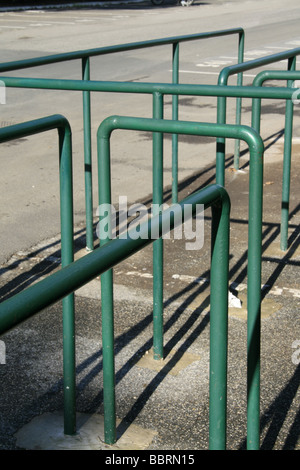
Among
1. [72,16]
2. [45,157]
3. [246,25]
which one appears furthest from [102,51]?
[72,16]

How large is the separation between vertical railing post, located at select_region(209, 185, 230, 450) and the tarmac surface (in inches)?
30.1

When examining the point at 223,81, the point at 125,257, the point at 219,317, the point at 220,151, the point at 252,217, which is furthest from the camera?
the point at 223,81

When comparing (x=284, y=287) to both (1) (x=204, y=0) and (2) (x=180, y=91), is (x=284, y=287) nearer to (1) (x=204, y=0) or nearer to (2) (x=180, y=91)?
(2) (x=180, y=91)

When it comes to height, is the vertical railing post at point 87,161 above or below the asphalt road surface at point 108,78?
above

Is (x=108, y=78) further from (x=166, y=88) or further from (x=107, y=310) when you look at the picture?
(x=107, y=310)

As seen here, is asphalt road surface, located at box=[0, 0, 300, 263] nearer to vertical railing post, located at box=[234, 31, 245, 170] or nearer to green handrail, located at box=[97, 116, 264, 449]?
vertical railing post, located at box=[234, 31, 245, 170]

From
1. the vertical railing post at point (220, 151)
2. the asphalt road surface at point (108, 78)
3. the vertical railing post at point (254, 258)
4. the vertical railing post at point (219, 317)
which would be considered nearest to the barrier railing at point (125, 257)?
the vertical railing post at point (219, 317)

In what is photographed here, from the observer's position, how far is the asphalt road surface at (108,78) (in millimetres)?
6220

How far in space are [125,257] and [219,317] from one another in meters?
0.57

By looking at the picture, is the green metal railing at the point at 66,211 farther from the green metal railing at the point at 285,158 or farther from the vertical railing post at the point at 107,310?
the green metal railing at the point at 285,158

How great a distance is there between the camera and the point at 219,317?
2047mm

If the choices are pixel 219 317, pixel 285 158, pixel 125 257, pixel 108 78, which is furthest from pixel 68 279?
pixel 108 78

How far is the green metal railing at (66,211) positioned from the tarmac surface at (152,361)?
187mm

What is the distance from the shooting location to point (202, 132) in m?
2.45
